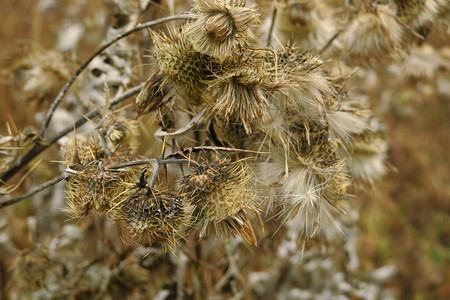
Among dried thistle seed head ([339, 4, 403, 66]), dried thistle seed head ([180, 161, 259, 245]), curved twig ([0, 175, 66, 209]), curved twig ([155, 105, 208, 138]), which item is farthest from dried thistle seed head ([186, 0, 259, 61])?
dried thistle seed head ([339, 4, 403, 66])

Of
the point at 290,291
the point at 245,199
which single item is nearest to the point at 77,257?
the point at 290,291

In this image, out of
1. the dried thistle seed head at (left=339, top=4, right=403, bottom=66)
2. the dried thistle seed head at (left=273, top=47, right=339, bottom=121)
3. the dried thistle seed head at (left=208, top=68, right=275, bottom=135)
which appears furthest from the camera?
the dried thistle seed head at (left=339, top=4, right=403, bottom=66)

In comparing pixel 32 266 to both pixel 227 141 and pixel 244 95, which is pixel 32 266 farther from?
pixel 244 95

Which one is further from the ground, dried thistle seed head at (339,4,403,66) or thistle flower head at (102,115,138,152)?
dried thistle seed head at (339,4,403,66)

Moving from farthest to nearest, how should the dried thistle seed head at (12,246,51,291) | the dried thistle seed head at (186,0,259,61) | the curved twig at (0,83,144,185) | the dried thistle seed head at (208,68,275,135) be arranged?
1. the dried thistle seed head at (12,246,51,291)
2. the curved twig at (0,83,144,185)
3. the dried thistle seed head at (208,68,275,135)
4. the dried thistle seed head at (186,0,259,61)

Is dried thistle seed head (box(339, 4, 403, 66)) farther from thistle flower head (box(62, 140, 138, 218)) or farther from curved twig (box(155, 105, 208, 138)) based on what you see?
thistle flower head (box(62, 140, 138, 218))

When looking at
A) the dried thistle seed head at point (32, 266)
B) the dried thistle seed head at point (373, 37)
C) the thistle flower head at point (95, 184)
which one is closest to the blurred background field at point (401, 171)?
the dried thistle seed head at point (32, 266)

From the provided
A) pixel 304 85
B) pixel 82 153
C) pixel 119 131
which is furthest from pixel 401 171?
pixel 82 153

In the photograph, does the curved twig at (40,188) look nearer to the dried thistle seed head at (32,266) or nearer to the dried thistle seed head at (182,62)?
the dried thistle seed head at (182,62)
